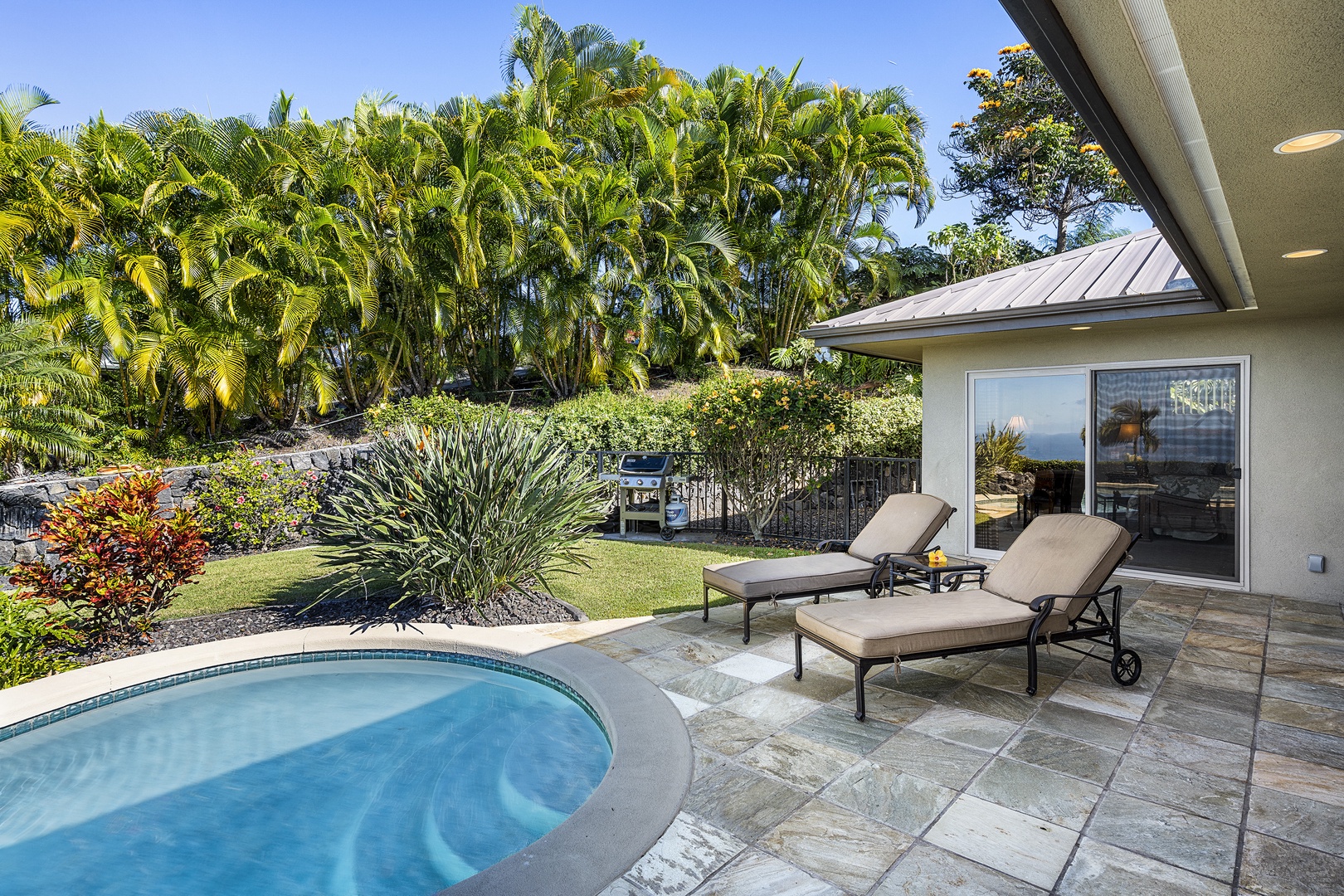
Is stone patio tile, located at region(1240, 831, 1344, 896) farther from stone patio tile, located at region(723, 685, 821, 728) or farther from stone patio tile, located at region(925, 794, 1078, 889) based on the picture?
stone patio tile, located at region(723, 685, 821, 728)

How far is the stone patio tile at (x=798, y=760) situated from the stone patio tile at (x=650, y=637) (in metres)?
1.58

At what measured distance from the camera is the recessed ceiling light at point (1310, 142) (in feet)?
8.68

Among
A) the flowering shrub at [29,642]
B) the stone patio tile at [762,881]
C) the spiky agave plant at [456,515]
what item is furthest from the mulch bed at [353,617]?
the stone patio tile at [762,881]

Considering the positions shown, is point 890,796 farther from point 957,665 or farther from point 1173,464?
point 1173,464

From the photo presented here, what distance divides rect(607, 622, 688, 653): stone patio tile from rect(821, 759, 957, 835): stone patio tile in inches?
79.1

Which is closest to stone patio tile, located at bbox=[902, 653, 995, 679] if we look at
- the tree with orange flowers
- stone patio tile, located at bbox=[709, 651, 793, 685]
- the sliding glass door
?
stone patio tile, located at bbox=[709, 651, 793, 685]

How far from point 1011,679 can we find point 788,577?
1.60 m

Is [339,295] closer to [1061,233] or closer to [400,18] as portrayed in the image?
[400,18]

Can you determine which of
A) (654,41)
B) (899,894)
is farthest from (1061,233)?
(899,894)

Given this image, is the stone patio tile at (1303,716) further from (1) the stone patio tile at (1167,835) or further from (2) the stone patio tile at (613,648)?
(2) the stone patio tile at (613,648)

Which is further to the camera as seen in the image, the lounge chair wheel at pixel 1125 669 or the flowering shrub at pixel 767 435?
the flowering shrub at pixel 767 435

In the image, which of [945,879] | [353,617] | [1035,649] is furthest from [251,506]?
[945,879]

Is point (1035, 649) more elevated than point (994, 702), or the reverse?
point (1035, 649)

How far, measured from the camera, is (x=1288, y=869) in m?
2.40
